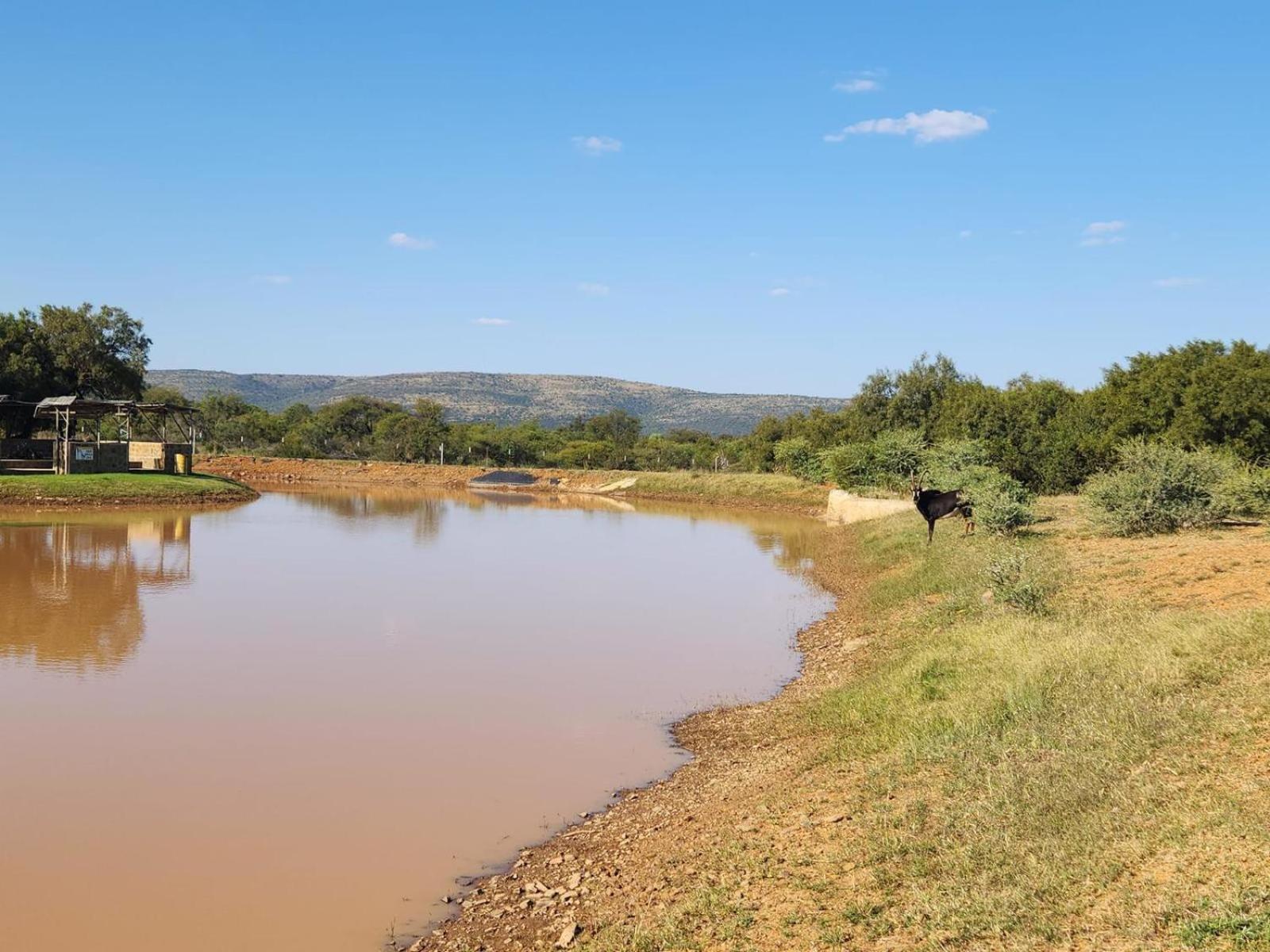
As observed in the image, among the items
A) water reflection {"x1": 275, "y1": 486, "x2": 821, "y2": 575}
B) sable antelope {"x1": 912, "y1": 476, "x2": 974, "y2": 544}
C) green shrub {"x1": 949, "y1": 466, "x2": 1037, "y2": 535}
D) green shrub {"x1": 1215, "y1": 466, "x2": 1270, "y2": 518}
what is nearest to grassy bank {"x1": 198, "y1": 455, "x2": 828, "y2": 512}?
water reflection {"x1": 275, "y1": 486, "x2": 821, "y2": 575}

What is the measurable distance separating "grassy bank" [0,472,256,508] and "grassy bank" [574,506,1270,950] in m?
37.4

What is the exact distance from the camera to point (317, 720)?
1112 cm

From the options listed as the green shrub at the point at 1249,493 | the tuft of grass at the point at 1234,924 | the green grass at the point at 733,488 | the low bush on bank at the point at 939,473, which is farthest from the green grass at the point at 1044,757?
the green grass at the point at 733,488

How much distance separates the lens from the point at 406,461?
75.6 metres

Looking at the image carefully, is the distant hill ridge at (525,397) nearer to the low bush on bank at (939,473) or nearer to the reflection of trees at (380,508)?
the reflection of trees at (380,508)

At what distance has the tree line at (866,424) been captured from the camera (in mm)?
31359

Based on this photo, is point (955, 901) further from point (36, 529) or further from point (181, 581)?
point (36, 529)

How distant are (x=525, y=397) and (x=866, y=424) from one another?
13641 centimetres

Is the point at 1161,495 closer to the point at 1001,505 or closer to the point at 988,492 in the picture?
the point at 1001,505

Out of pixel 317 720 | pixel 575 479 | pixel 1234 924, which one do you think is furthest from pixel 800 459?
pixel 1234 924

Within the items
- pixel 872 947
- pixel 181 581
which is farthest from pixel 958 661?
pixel 181 581

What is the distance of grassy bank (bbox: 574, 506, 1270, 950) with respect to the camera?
4.84m

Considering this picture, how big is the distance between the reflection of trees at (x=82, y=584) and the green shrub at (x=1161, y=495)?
16890 mm

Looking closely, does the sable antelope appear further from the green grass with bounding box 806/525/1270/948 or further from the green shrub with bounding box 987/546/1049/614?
the green grass with bounding box 806/525/1270/948
